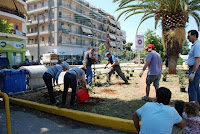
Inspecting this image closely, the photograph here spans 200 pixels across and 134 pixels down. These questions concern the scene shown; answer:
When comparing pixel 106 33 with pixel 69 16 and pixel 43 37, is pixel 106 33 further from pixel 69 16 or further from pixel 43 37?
pixel 43 37

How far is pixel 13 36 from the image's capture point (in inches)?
918

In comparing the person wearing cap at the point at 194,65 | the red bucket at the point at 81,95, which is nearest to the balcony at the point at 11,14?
the red bucket at the point at 81,95

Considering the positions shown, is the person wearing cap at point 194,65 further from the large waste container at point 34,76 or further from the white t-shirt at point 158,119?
the large waste container at point 34,76

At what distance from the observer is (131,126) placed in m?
3.32

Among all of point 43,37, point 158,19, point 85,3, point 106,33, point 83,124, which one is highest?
point 85,3

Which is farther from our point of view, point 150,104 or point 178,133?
point 178,133

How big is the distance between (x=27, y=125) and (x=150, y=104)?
2.87 metres

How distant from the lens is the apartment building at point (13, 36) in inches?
864

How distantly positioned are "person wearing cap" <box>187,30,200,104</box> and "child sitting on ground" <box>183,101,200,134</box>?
1.41 m

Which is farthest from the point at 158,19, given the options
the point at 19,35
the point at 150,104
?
the point at 19,35

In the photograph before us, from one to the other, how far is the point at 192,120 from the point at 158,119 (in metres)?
0.90

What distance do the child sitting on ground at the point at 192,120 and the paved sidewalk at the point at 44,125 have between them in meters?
1.31

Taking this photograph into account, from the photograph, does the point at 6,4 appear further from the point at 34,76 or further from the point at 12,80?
the point at 12,80

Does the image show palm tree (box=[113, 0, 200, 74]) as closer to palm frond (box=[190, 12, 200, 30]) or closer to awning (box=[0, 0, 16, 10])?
palm frond (box=[190, 12, 200, 30])
